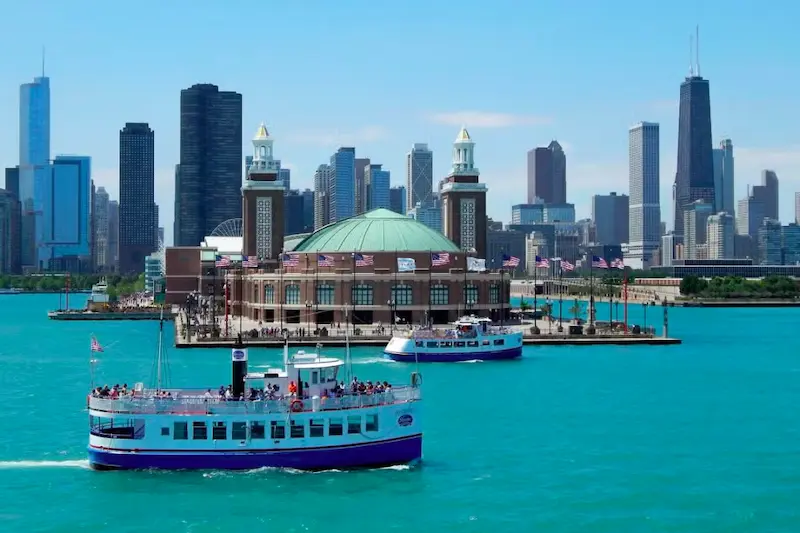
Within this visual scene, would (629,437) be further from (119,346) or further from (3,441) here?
(119,346)

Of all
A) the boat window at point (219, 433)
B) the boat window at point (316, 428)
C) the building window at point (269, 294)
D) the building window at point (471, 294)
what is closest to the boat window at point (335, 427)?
the boat window at point (316, 428)

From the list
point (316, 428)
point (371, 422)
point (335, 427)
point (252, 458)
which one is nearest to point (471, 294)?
point (371, 422)

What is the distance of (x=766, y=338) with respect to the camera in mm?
148250

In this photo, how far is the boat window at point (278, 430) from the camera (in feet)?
167

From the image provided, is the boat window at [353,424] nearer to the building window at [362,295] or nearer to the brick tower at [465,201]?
the building window at [362,295]

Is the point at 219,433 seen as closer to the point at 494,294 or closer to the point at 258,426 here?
the point at 258,426

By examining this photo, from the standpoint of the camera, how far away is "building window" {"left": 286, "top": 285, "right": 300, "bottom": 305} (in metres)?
151

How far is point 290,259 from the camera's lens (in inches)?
6176

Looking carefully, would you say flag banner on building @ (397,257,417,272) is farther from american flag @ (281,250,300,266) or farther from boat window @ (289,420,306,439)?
boat window @ (289,420,306,439)

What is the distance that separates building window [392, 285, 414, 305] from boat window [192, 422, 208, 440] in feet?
316

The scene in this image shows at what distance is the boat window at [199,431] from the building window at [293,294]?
100 metres

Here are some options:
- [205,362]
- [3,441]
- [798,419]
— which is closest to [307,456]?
[3,441]

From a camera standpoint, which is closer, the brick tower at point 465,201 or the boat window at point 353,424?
the boat window at point 353,424

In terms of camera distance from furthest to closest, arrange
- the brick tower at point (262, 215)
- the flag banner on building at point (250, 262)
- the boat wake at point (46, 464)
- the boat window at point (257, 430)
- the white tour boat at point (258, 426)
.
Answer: the brick tower at point (262, 215)
the flag banner on building at point (250, 262)
the boat wake at point (46, 464)
the boat window at point (257, 430)
the white tour boat at point (258, 426)
